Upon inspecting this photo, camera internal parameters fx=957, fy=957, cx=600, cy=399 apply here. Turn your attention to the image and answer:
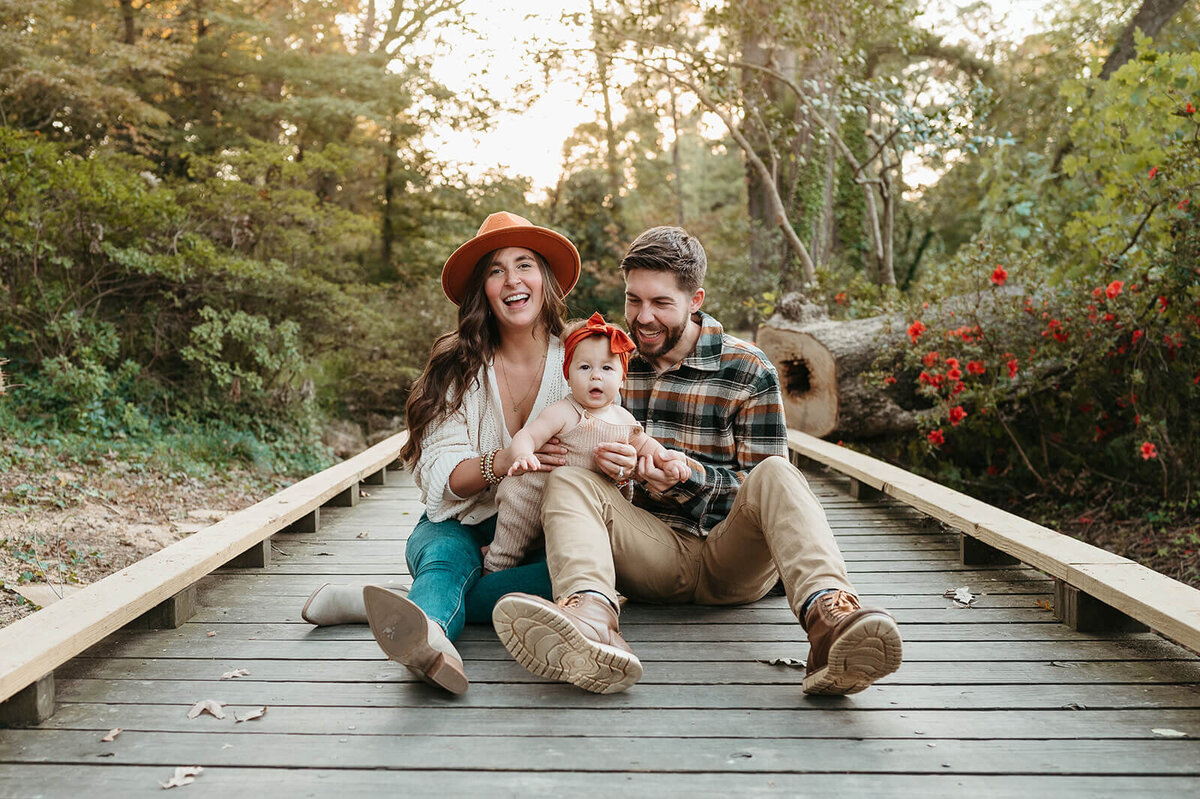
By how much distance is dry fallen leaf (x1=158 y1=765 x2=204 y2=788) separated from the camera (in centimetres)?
192

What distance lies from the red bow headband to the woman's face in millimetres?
247

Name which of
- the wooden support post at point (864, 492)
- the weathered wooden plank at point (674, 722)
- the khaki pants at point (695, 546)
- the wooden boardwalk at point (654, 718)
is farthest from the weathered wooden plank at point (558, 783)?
the wooden support post at point (864, 492)

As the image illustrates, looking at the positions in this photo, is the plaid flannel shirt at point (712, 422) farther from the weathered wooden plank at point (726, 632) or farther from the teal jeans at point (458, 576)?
the teal jeans at point (458, 576)

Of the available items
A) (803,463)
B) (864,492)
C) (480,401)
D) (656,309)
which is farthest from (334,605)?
(803,463)

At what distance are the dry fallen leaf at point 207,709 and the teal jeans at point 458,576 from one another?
22.2 inches

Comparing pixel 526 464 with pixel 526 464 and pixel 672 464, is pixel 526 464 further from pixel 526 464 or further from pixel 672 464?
pixel 672 464

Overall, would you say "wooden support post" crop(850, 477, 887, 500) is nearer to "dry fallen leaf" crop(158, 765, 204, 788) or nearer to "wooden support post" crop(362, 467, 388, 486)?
"wooden support post" crop(362, 467, 388, 486)

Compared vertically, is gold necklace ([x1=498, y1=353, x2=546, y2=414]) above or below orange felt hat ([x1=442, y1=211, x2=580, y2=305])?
below

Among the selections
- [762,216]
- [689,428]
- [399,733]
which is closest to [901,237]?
[762,216]

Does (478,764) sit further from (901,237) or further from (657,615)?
(901,237)

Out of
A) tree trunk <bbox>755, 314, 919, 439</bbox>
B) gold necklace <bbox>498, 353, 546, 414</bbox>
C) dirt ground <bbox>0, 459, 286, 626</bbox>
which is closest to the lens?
gold necklace <bbox>498, 353, 546, 414</bbox>

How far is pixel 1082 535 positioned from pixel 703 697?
442 centimetres

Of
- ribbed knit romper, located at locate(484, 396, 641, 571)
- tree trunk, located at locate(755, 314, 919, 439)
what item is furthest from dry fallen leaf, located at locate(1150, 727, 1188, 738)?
tree trunk, located at locate(755, 314, 919, 439)

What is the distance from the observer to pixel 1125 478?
248 inches
